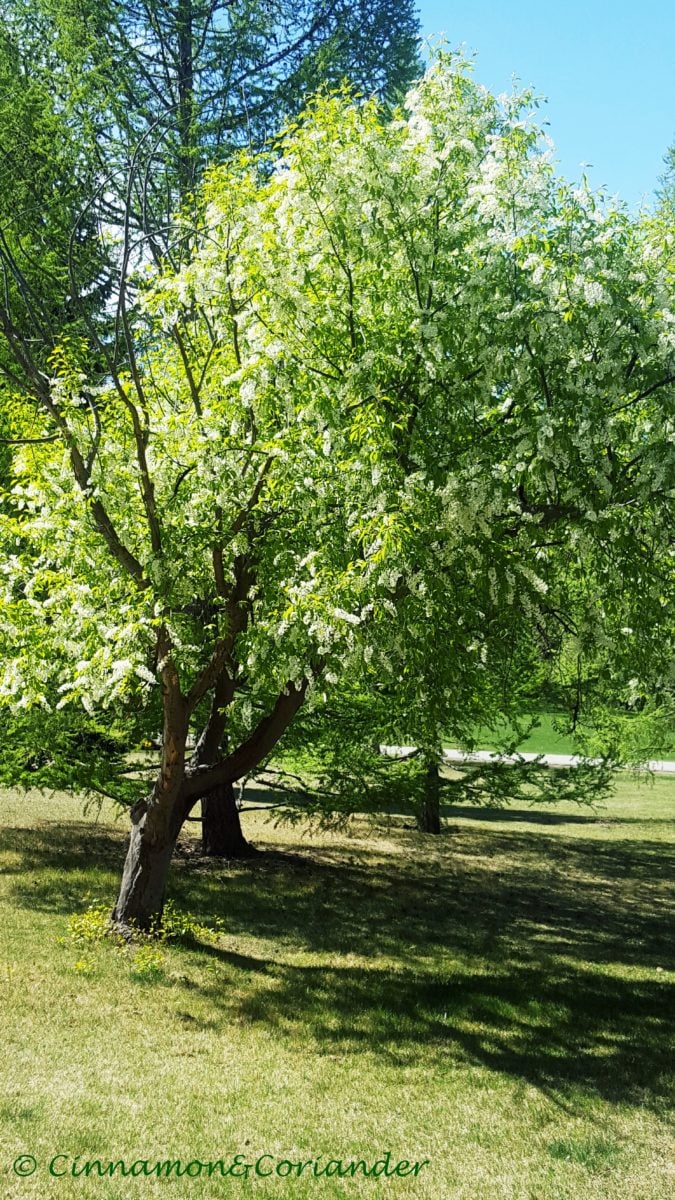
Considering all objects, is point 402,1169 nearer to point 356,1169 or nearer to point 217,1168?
point 356,1169

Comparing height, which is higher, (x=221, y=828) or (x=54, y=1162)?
(x=221, y=828)

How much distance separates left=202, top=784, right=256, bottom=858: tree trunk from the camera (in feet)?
52.5

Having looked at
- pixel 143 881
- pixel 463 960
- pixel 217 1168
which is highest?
pixel 143 881

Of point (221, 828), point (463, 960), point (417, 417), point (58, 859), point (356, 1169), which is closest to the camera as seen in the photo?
point (356, 1169)

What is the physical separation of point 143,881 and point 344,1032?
99.5 inches

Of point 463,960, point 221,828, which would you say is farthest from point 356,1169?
point 221,828

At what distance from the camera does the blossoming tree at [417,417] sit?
22.0ft

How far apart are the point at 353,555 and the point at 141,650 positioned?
2154 millimetres

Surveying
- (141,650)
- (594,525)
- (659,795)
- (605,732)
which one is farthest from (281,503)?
(659,795)

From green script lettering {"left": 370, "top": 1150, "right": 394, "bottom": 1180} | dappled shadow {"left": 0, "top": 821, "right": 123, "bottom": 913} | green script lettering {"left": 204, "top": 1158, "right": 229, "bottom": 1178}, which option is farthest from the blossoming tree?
dappled shadow {"left": 0, "top": 821, "right": 123, "bottom": 913}

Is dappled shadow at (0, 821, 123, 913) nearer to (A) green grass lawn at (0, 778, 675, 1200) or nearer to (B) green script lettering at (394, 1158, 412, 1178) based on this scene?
(A) green grass lawn at (0, 778, 675, 1200)

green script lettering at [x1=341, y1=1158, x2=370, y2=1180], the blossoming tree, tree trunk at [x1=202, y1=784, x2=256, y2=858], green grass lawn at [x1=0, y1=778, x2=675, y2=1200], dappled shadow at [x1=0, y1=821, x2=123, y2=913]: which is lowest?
green script lettering at [x1=341, y1=1158, x2=370, y2=1180]

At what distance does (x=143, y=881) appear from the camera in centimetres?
990

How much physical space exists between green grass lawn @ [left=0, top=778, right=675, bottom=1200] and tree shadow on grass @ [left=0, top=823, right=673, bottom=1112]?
4 cm
